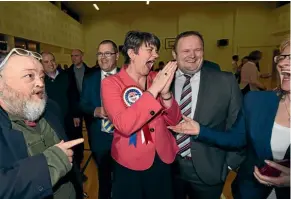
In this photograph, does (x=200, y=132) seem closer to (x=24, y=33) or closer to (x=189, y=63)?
Answer: (x=189, y=63)

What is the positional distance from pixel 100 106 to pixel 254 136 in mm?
1550

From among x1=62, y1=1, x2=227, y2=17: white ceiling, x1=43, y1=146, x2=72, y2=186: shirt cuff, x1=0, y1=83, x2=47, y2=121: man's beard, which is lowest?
x1=43, y1=146, x2=72, y2=186: shirt cuff

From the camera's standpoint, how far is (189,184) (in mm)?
1679

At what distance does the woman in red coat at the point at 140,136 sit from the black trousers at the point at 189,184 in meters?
0.20

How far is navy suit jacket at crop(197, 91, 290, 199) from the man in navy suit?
126 cm

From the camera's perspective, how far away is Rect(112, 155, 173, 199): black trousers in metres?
1.45

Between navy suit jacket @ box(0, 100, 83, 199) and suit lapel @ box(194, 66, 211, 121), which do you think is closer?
navy suit jacket @ box(0, 100, 83, 199)

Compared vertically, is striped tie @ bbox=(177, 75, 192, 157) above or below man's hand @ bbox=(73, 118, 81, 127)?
above

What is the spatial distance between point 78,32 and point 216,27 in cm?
710

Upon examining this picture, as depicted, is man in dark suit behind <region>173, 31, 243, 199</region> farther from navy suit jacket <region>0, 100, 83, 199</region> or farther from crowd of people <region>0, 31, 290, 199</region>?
navy suit jacket <region>0, 100, 83, 199</region>

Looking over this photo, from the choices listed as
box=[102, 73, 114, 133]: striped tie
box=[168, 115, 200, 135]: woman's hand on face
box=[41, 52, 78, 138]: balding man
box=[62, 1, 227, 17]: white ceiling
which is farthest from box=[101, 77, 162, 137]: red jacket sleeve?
box=[62, 1, 227, 17]: white ceiling

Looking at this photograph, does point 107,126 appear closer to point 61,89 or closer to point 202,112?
point 202,112

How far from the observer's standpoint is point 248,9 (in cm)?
1205

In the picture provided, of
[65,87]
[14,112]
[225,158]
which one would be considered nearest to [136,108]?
[14,112]
